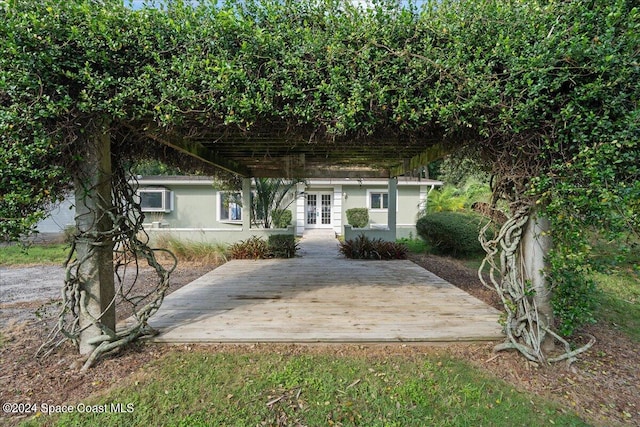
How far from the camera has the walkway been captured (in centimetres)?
324

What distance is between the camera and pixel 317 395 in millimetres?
2414

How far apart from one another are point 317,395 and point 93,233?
2.46 metres

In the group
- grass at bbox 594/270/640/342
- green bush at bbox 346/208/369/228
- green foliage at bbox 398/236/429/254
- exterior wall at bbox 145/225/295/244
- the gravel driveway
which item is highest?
green bush at bbox 346/208/369/228

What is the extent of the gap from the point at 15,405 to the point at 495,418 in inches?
140

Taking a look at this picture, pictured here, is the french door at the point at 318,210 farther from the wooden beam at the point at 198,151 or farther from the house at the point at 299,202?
the wooden beam at the point at 198,151

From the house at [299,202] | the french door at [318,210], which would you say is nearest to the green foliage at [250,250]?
the house at [299,202]

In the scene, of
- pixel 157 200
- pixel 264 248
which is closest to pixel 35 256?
pixel 157 200

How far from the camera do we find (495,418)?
221 cm

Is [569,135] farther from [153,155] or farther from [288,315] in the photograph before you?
[153,155]

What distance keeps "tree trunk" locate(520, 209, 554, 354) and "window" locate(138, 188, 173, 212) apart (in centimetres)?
1427

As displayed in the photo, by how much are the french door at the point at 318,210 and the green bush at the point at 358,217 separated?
1.30 meters

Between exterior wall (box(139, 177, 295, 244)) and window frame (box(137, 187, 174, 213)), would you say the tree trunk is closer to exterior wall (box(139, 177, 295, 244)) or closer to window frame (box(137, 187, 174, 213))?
exterior wall (box(139, 177, 295, 244))

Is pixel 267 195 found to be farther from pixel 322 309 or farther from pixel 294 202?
pixel 322 309

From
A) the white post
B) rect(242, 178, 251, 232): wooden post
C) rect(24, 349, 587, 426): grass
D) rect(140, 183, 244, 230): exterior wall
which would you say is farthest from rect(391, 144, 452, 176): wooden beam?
rect(140, 183, 244, 230): exterior wall
